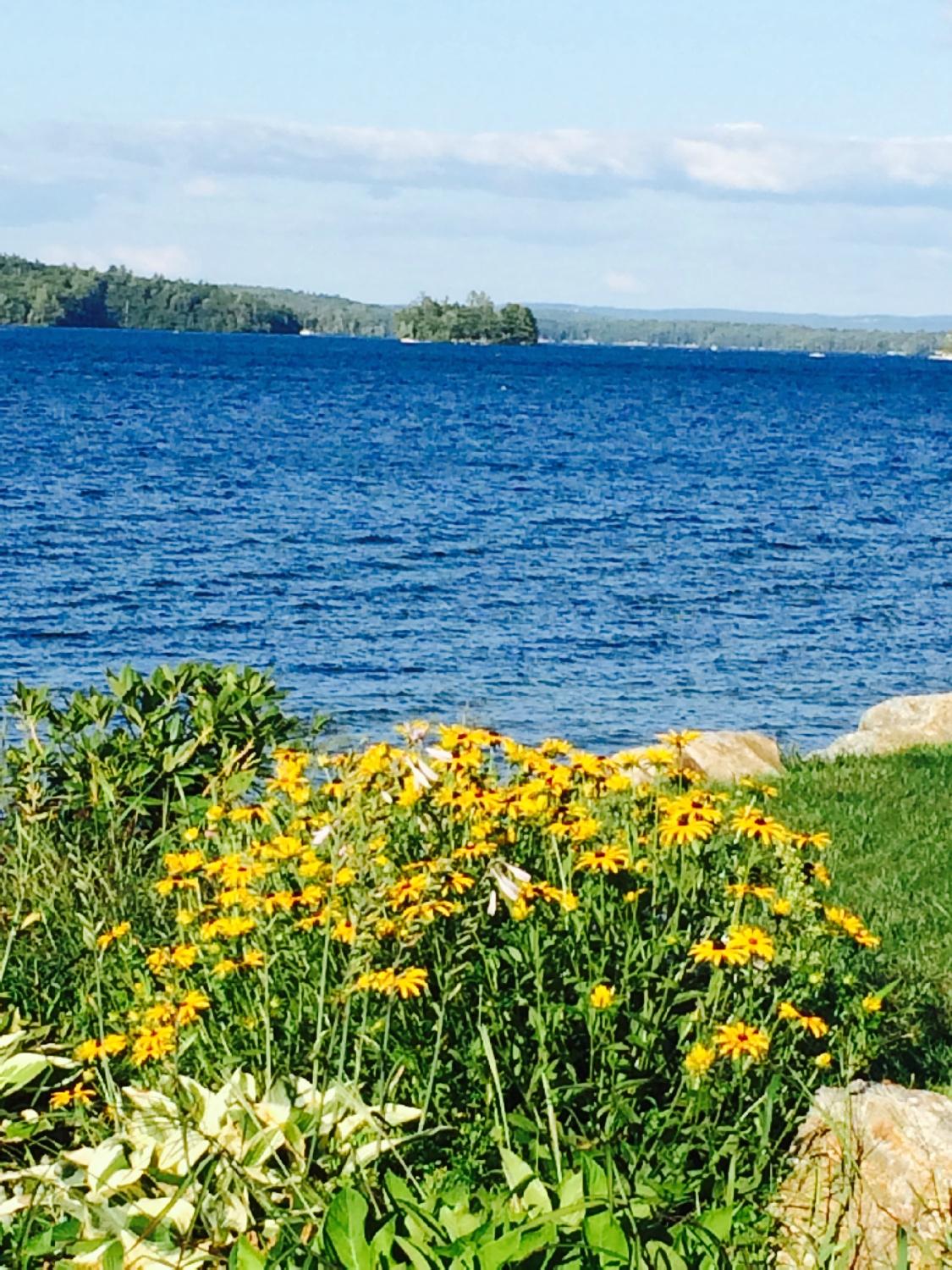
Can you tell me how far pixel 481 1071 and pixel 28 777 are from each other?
2.50 m

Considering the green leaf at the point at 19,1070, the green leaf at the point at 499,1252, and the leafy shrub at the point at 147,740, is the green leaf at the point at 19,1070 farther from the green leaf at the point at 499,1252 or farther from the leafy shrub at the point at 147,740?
the leafy shrub at the point at 147,740

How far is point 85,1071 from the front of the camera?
405 cm

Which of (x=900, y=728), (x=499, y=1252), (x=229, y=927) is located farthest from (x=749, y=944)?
(x=900, y=728)

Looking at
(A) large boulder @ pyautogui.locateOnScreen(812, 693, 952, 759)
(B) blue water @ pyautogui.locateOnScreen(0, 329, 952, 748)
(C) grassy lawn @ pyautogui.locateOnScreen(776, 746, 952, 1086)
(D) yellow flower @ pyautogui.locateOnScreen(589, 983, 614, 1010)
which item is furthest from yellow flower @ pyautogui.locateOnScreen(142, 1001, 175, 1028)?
(B) blue water @ pyautogui.locateOnScreen(0, 329, 952, 748)

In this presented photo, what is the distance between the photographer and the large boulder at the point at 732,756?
11102mm

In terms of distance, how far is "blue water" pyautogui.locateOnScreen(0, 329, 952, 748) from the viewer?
18828 mm

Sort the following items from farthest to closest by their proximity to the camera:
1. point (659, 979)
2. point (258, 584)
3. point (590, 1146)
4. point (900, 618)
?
point (258, 584), point (900, 618), point (659, 979), point (590, 1146)

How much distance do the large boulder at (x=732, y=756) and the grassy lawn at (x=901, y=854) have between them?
22 centimetres

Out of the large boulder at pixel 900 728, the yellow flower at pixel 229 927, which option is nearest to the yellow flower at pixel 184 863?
the yellow flower at pixel 229 927

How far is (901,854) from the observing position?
28.2ft

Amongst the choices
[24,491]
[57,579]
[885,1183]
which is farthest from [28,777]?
[24,491]

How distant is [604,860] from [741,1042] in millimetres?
602

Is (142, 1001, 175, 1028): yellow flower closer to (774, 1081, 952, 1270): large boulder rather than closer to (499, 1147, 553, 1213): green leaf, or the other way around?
(499, 1147, 553, 1213): green leaf

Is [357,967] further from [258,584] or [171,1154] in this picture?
[258,584]
